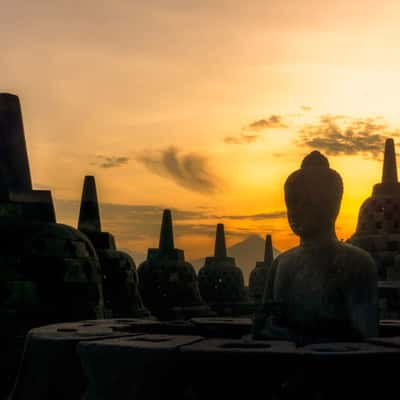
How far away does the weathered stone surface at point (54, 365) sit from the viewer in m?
5.22

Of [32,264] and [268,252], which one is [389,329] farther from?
[268,252]

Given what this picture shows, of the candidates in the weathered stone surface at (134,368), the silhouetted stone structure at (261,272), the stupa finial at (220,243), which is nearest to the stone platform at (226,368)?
the weathered stone surface at (134,368)

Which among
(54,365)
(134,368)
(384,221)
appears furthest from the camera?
(384,221)

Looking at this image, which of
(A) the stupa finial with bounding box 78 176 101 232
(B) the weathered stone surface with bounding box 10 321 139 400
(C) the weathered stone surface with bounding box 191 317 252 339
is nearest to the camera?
(B) the weathered stone surface with bounding box 10 321 139 400

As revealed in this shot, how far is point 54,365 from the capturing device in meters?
5.28

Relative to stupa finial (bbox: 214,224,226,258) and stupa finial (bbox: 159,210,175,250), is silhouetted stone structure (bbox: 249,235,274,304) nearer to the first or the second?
stupa finial (bbox: 214,224,226,258)

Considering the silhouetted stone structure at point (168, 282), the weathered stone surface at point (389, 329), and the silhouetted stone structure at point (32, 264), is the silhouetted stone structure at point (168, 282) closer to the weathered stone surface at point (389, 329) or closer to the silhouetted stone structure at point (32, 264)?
the silhouetted stone structure at point (32, 264)

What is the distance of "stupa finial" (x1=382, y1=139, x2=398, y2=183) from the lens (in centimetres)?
1795

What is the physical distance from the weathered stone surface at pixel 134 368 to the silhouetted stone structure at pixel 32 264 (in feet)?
15.2

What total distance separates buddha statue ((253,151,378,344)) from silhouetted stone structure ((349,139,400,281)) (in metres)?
11.5

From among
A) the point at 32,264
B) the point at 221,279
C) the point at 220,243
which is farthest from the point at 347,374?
the point at 220,243

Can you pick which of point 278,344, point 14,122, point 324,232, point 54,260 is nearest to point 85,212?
point 14,122

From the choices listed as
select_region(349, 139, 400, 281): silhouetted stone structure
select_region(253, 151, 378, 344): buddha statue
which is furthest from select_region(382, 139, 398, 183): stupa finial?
select_region(253, 151, 378, 344): buddha statue

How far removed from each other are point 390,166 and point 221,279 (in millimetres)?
11528
